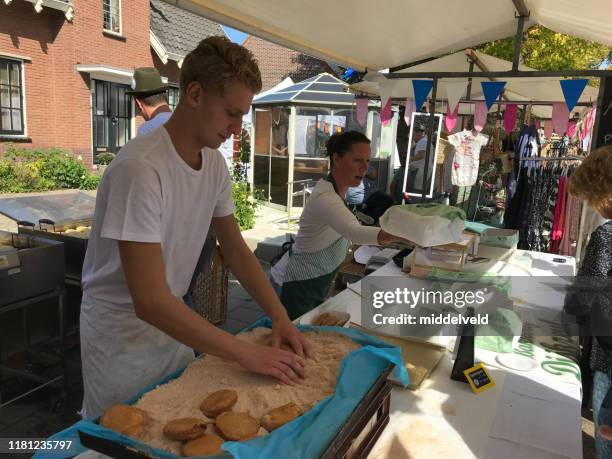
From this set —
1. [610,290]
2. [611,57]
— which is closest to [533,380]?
[610,290]

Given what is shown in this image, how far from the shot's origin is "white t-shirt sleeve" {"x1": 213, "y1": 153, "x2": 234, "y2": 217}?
157 cm

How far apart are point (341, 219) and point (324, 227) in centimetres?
29

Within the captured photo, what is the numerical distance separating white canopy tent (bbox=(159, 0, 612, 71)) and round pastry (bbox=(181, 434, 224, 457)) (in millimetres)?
2325

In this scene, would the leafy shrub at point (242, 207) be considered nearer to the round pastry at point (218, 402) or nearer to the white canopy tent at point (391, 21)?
the white canopy tent at point (391, 21)

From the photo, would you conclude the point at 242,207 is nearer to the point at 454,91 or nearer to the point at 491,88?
the point at 454,91

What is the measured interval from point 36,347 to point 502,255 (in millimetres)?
3557

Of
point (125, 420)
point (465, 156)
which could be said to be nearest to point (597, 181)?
point (125, 420)

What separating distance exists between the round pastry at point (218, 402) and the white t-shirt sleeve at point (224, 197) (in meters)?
0.73

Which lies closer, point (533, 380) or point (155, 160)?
point (155, 160)

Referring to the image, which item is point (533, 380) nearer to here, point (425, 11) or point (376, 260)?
point (376, 260)

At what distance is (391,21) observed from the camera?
325cm

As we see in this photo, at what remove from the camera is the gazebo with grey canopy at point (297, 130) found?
973 centimetres

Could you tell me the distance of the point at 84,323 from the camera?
4.83 feet

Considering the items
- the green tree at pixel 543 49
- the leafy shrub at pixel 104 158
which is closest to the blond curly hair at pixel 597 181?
the green tree at pixel 543 49
